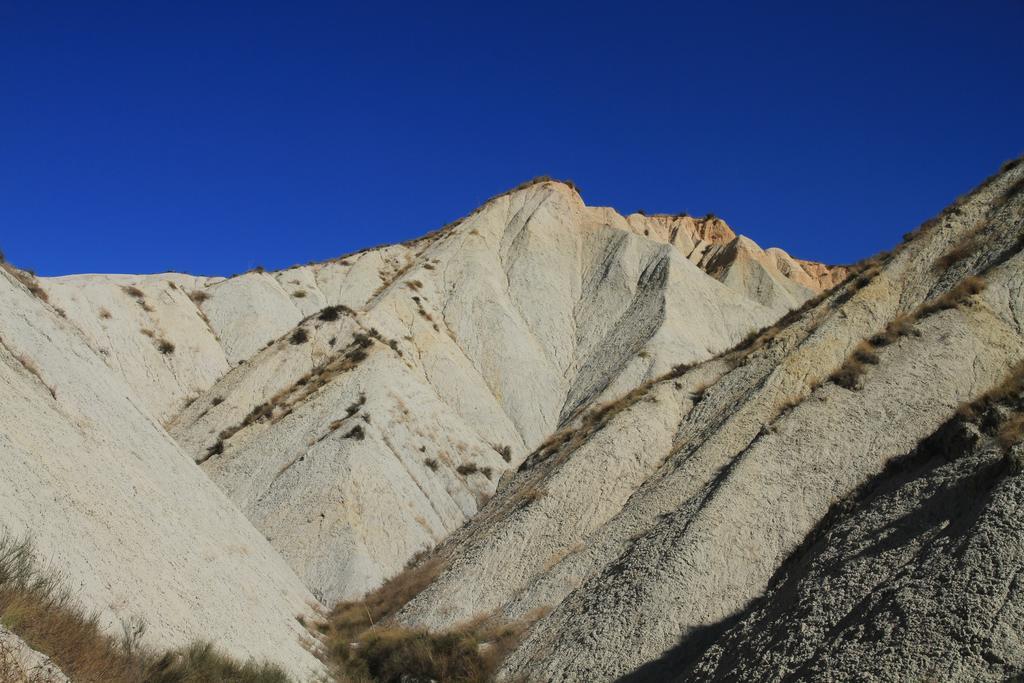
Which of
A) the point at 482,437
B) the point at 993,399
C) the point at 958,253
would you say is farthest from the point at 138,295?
the point at 993,399

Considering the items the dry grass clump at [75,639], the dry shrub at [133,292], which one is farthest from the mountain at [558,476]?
the dry grass clump at [75,639]

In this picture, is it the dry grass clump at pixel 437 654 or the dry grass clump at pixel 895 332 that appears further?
the dry grass clump at pixel 895 332

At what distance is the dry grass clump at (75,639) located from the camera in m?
9.24

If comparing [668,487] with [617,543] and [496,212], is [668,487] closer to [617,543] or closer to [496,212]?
[617,543]

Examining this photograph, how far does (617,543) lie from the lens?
2206 centimetres

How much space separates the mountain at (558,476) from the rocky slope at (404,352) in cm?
22

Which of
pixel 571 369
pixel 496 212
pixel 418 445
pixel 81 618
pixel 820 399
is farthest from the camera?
pixel 496 212

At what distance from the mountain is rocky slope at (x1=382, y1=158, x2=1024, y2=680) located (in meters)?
0.07

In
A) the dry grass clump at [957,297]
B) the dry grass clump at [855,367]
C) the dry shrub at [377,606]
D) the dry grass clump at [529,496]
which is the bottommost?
the dry shrub at [377,606]

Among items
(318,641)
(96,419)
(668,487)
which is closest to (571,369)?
(668,487)

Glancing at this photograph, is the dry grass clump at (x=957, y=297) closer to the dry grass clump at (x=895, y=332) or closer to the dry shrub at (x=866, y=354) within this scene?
the dry grass clump at (x=895, y=332)

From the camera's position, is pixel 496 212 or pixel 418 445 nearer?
pixel 418 445

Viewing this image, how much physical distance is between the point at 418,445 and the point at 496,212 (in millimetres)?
32506

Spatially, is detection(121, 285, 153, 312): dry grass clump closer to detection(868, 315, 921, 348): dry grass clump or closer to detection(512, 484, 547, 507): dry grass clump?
detection(512, 484, 547, 507): dry grass clump
